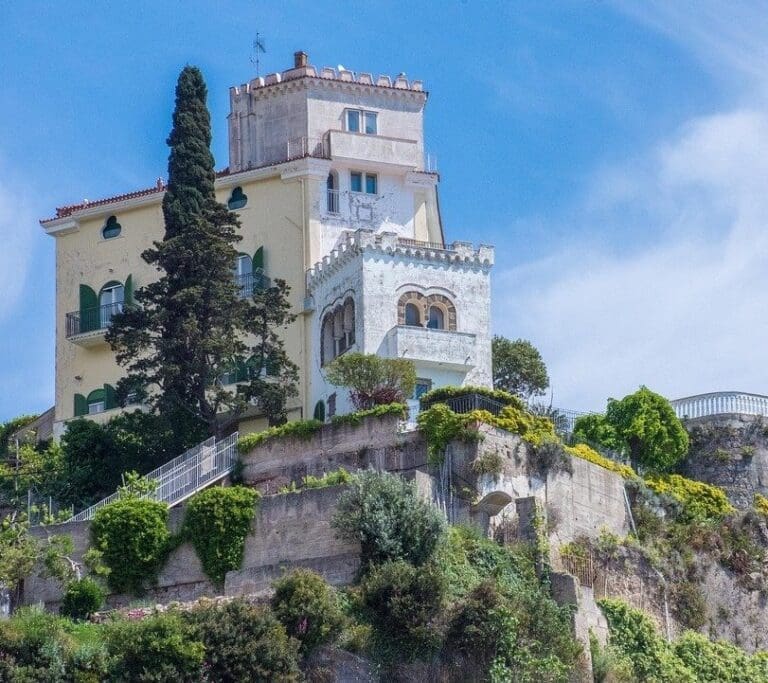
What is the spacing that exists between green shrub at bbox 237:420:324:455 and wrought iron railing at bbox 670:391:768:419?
36.7ft

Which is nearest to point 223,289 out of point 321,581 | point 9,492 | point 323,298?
point 323,298

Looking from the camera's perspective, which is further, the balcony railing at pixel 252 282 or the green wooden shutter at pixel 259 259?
the green wooden shutter at pixel 259 259

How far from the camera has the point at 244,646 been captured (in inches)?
1850

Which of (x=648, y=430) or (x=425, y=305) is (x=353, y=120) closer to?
(x=425, y=305)

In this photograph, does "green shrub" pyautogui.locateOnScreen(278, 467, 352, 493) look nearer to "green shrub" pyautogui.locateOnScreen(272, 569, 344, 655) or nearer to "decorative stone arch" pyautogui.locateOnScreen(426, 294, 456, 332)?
"green shrub" pyautogui.locateOnScreen(272, 569, 344, 655)

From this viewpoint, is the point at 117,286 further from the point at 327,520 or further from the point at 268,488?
the point at 327,520

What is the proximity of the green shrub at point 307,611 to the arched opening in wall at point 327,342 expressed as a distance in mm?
13511

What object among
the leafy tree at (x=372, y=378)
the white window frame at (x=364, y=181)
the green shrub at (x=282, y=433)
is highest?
the white window frame at (x=364, y=181)

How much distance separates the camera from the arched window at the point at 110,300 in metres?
66.0

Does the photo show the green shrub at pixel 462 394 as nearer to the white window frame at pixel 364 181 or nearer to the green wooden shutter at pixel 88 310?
the white window frame at pixel 364 181

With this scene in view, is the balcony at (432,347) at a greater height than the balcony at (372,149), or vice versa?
the balcony at (372,149)

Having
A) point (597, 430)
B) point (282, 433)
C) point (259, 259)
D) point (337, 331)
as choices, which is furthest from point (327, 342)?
point (597, 430)

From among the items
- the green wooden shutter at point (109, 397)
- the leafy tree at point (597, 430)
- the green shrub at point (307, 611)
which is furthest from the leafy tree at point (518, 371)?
the green shrub at point (307, 611)

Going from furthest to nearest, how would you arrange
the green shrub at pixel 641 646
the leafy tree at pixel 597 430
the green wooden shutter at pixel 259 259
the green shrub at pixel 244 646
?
the green wooden shutter at pixel 259 259
the leafy tree at pixel 597 430
the green shrub at pixel 641 646
the green shrub at pixel 244 646
